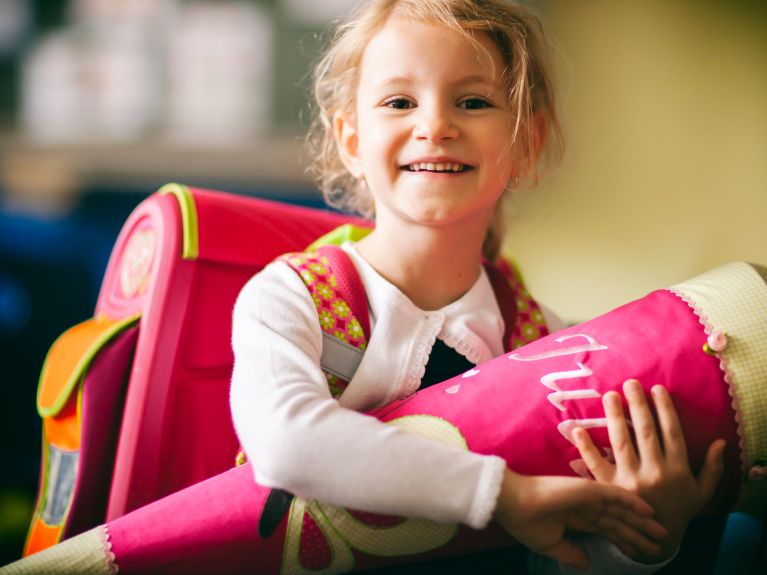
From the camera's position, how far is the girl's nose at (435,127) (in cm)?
73

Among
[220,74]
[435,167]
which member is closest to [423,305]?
[435,167]

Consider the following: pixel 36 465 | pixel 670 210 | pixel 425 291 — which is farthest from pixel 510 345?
pixel 670 210

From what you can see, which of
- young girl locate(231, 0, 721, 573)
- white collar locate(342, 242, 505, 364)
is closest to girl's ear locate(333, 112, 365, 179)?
young girl locate(231, 0, 721, 573)

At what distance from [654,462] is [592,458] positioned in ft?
0.16

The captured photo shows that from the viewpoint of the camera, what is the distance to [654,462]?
0.60 meters

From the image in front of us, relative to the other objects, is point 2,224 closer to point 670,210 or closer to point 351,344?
point 351,344

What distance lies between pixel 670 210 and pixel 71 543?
2.09m

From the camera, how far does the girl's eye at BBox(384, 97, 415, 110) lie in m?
0.77

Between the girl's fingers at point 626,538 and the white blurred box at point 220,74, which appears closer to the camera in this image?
the girl's fingers at point 626,538

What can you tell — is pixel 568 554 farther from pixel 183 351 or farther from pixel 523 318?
pixel 183 351

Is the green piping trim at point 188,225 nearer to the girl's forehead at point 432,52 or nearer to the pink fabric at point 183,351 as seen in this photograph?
the pink fabric at point 183,351

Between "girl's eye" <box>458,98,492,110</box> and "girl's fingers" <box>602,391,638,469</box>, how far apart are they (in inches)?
13.3

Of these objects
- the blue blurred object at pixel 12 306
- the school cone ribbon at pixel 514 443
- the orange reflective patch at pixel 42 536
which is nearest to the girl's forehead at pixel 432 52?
the school cone ribbon at pixel 514 443

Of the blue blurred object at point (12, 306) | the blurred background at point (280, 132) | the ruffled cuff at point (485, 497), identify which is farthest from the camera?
the blurred background at point (280, 132)
